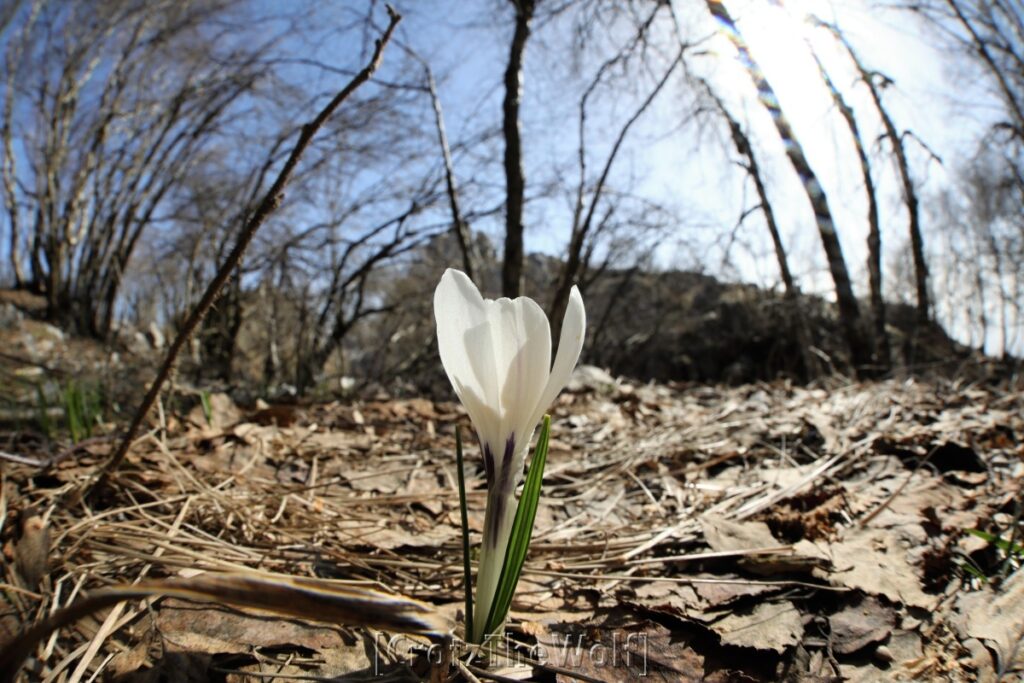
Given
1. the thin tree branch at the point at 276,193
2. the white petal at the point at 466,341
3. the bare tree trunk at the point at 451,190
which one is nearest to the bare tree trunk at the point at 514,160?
the bare tree trunk at the point at 451,190

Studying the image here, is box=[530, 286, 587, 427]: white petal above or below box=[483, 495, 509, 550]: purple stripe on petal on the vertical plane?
above

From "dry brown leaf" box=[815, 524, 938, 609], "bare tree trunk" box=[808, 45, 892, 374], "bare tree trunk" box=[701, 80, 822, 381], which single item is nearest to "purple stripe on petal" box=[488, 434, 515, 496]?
"dry brown leaf" box=[815, 524, 938, 609]

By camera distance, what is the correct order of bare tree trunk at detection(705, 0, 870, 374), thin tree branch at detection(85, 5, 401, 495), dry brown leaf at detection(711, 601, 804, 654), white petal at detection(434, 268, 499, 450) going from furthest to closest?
bare tree trunk at detection(705, 0, 870, 374) → thin tree branch at detection(85, 5, 401, 495) → dry brown leaf at detection(711, 601, 804, 654) → white petal at detection(434, 268, 499, 450)

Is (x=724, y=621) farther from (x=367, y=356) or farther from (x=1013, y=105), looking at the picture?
(x=1013, y=105)

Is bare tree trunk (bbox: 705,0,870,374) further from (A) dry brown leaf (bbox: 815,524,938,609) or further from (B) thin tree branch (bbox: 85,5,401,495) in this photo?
(B) thin tree branch (bbox: 85,5,401,495)

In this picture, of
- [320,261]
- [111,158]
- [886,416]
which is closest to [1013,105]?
[886,416]

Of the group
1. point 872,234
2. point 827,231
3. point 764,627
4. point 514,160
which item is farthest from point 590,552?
point 872,234

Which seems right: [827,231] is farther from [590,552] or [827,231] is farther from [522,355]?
[522,355]
